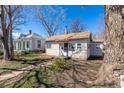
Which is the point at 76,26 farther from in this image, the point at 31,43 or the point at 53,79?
the point at 53,79

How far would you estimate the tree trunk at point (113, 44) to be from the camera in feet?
15.9

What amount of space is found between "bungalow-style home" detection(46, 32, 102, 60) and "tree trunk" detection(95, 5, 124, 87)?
9.70 m

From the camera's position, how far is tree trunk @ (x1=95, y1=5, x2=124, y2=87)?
4.86 m

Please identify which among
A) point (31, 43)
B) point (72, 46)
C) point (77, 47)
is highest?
point (31, 43)

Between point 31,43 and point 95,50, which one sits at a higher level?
point 31,43

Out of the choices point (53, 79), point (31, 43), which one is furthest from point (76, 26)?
point (53, 79)

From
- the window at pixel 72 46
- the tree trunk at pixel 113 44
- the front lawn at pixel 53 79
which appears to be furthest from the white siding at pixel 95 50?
the tree trunk at pixel 113 44

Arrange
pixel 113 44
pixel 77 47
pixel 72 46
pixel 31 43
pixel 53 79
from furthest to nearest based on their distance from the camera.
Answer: pixel 31 43, pixel 72 46, pixel 77 47, pixel 53 79, pixel 113 44

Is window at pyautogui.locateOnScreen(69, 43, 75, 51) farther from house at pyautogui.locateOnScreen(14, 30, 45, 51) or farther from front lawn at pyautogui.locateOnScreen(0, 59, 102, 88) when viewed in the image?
house at pyautogui.locateOnScreen(14, 30, 45, 51)

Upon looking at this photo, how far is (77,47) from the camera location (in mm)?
15641

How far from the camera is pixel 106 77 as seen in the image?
514 centimetres

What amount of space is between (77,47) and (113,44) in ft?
34.8

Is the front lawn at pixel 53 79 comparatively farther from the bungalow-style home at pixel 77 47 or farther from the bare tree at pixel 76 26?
the bare tree at pixel 76 26
